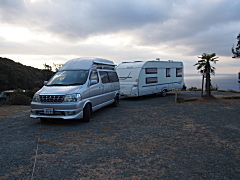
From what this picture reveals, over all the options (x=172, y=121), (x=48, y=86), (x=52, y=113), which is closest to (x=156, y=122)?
(x=172, y=121)

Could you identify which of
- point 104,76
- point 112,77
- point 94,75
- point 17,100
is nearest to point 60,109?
point 94,75

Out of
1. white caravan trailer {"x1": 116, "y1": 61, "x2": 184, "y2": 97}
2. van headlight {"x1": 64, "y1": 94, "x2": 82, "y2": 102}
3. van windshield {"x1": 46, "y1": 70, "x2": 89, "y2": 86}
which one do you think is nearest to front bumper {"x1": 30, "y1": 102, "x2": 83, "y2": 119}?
van headlight {"x1": 64, "y1": 94, "x2": 82, "y2": 102}

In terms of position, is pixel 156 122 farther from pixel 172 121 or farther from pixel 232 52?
pixel 232 52

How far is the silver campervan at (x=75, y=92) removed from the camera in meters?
6.06

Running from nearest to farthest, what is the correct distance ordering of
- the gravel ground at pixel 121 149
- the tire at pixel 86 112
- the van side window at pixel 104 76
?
1. the gravel ground at pixel 121 149
2. the tire at pixel 86 112
3. the van side window at pixel 104 76

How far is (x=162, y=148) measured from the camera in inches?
168

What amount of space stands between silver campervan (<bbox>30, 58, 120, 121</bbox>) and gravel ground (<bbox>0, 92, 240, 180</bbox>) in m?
0.52

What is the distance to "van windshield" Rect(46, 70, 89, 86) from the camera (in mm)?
6842

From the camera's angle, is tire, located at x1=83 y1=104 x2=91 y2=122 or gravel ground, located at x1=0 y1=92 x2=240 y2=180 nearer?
gravel ground, located at x1=0 y1=92 x2=240 y2=180

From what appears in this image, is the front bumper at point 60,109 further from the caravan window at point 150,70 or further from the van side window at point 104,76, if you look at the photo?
the caravan window at point 150,70

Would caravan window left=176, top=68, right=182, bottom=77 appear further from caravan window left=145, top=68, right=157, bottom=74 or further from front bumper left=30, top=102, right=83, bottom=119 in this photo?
front bumper left=30, top=102, right=83, bottom=119

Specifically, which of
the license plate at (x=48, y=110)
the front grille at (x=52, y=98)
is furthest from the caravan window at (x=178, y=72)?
the license plate at (x=48, y=110)

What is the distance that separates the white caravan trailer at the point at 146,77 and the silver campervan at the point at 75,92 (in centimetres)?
360

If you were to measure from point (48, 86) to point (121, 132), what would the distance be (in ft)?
10.7
